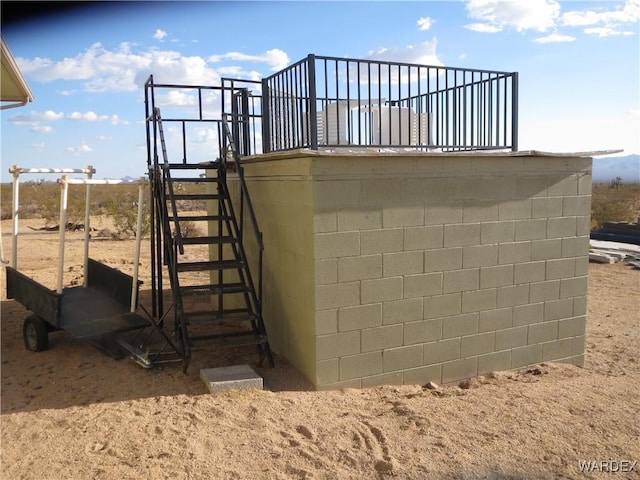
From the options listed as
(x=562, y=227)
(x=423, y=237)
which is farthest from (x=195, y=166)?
(x=562, y=227)

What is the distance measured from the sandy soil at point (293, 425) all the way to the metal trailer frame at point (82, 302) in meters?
0.27

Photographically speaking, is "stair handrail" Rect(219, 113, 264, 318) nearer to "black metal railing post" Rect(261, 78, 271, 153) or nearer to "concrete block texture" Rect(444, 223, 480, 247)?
"black metal railing post" Rect(261, 78, 271, 153)

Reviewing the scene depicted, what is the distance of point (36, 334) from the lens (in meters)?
6.60

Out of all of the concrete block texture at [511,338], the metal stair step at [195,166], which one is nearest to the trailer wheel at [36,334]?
the metal stair step at [195,166]

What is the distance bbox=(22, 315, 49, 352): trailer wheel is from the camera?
6586 millimetres

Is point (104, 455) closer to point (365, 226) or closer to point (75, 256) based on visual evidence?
point (365, 226)

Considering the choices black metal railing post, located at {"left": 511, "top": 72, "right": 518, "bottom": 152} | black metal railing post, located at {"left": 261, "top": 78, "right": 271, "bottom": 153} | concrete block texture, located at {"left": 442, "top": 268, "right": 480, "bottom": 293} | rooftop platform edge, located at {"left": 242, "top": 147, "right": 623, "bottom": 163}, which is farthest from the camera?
black metal railing post, located at {"left": 261, "top": 78, "right": 271, "bottom": 153}

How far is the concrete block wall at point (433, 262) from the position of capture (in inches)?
215

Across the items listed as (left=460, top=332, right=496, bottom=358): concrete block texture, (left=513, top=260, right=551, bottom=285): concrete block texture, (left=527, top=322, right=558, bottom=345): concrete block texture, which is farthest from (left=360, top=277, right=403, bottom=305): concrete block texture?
(left=527, top=322, right=558, bottom=345): concrete block texture

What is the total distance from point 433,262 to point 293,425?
87.6 inches

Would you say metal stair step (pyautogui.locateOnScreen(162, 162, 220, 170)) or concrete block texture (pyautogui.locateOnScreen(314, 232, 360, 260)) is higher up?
metal stair step (pyautogui.locateOnScreen(162, 162, 220, 170))

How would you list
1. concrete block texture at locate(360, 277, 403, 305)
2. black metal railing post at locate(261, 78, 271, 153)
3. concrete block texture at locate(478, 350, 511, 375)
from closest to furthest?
concrete block texture at locate(360, 277, 403, 305), concrete block texture at locate(478, 350, 511, 375), black metal railing post at locate(261, 78, 271, 153)

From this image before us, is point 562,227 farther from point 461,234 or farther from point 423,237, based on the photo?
point 423,237

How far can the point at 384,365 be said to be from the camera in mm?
5801
